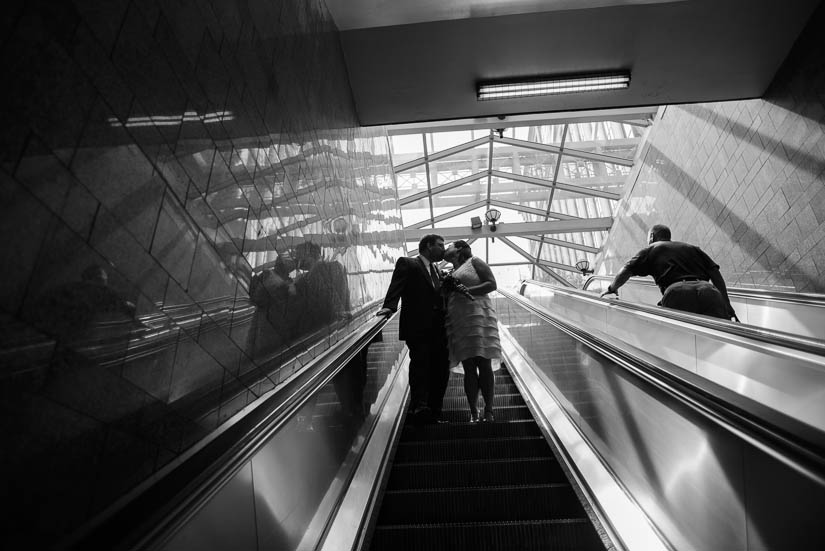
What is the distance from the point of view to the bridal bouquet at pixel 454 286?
15.3 feet

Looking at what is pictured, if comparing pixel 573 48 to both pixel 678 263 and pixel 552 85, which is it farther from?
pixel 678 263

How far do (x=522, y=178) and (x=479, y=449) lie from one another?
46.1 ft

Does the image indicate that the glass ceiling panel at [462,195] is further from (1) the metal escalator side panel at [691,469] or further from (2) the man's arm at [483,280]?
(1) the metal escalator side panel at [691,469]

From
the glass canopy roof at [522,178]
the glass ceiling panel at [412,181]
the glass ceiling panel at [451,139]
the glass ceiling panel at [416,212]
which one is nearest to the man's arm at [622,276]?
the glass canopy roof at [522,178]

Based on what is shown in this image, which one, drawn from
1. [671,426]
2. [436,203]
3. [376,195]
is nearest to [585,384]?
[671,426]

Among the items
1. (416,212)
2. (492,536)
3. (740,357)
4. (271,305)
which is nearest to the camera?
(492,536)

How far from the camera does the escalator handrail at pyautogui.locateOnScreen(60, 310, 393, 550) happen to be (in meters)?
1.11

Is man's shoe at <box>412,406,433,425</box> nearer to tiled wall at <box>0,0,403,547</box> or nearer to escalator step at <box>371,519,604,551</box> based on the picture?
tiled wall at <box>0,0,403,547</box>

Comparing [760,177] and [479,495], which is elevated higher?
[760,177]

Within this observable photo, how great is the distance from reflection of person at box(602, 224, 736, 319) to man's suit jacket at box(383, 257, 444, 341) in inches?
83.3

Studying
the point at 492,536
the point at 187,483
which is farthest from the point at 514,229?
the point at 187,483

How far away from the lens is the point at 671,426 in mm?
2283

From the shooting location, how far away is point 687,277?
496 cm

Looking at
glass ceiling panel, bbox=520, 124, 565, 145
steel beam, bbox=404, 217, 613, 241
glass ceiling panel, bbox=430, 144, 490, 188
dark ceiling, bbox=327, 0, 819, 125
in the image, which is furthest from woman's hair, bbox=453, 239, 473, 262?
steel beam, bbox=404, 217, 613, 241
